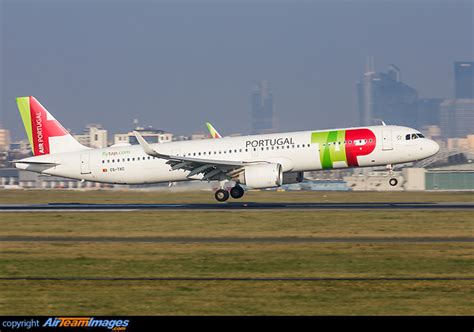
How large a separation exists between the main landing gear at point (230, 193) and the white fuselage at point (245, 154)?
5.90ft

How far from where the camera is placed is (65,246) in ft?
90.1

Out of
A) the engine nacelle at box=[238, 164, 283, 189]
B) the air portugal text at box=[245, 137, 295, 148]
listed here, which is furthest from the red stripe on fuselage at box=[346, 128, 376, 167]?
the engine nacelle at box=[238, 164, 283, 189]

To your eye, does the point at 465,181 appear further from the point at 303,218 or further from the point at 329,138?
the point at 303,218

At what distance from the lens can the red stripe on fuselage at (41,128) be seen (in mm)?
50500

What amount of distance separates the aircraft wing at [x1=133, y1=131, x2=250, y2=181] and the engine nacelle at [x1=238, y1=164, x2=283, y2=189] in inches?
32.8

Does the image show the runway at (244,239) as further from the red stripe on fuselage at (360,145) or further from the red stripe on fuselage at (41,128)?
the red stripe on fuselage at (41,128)

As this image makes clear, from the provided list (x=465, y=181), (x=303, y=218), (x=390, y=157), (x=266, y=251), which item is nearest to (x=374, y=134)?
(x=390, y=157)

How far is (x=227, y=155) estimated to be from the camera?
4734cm

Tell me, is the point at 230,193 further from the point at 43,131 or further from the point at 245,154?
the point at 43,131

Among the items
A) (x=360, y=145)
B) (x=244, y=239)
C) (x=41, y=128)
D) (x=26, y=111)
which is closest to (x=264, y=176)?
(x=360, y=145)
